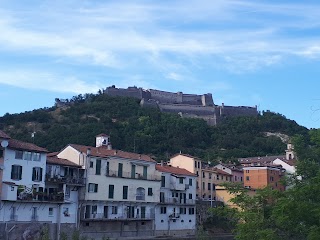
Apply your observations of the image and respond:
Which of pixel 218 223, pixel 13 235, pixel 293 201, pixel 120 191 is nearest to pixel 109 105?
pixel 218 223

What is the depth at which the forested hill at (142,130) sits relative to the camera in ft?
346

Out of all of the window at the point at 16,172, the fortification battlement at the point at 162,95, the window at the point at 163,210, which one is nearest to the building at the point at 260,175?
the window at the point at 163,210

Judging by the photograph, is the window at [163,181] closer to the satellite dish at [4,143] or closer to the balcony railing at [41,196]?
the balcony railing at [41,196]

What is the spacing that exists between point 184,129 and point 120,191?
73.6m

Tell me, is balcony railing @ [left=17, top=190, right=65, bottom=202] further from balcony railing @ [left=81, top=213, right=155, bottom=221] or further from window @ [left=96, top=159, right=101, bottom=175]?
window @ [left=96, top=159, right=101, bottom=175]

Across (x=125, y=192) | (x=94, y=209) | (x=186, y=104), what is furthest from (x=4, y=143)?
(x=186, y=104)

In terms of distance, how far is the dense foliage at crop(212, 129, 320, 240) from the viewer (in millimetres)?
20062

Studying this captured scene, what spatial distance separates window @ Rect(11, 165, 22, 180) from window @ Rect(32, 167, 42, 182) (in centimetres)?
152

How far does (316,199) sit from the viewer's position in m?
20.4

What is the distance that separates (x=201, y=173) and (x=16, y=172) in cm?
3549

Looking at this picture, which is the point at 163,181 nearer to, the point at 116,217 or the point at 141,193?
the point at 141,193

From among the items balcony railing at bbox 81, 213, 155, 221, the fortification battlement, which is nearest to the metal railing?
balcony railing at bbox 81, 213, 155, 221

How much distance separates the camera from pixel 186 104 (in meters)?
172

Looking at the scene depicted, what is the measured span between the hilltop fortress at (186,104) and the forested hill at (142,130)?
43.9 ft
